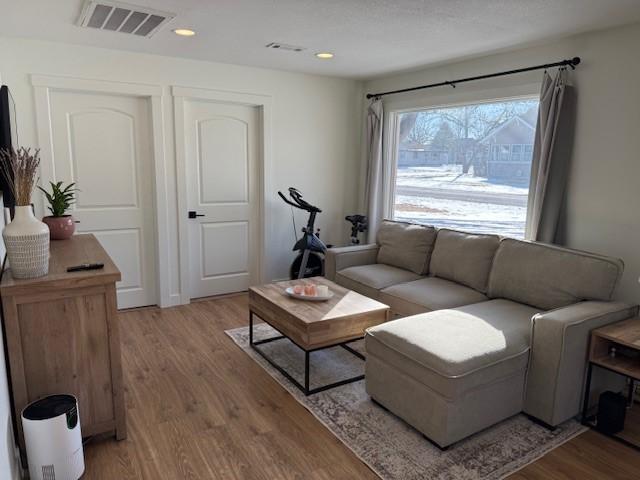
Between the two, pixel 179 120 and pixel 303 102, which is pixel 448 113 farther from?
pixel 179 120

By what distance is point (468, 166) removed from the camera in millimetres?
4188

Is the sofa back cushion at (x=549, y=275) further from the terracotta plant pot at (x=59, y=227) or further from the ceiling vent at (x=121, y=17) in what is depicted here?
the terracotta plant pot at (x=59, y=227)

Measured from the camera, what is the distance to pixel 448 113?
171 inches

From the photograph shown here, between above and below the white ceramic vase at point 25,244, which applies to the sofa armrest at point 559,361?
below

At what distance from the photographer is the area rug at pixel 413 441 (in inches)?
85.6

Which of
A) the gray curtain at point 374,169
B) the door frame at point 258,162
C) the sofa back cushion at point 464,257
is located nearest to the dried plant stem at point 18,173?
the door frame at point 258,162

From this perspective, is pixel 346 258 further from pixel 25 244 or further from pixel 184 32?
pixel 25 244

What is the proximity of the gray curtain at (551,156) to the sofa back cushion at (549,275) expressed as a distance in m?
0.27

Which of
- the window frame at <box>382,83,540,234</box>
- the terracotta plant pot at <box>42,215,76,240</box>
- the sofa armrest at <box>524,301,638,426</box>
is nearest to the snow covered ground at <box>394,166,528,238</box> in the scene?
the window frame at <box>382,83,540,234</box>

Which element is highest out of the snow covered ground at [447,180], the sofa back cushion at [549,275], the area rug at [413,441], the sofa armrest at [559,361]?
the snow covered ground at [447,180]

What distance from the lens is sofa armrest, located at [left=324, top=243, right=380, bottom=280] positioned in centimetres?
426

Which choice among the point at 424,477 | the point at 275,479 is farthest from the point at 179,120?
the point at 424,477

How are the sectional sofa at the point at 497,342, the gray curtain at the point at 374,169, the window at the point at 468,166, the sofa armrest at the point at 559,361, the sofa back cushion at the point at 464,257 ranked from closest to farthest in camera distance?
the sectional sofa at the point at 497,342 < the sofa armrest at the point at 559,361 < the sofa back cushion at the point at 464,257 < the window at the point at 468,166 < the gray curtain at the point at 374,169

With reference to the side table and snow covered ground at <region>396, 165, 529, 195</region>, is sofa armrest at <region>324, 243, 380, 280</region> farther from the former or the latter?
the side table
